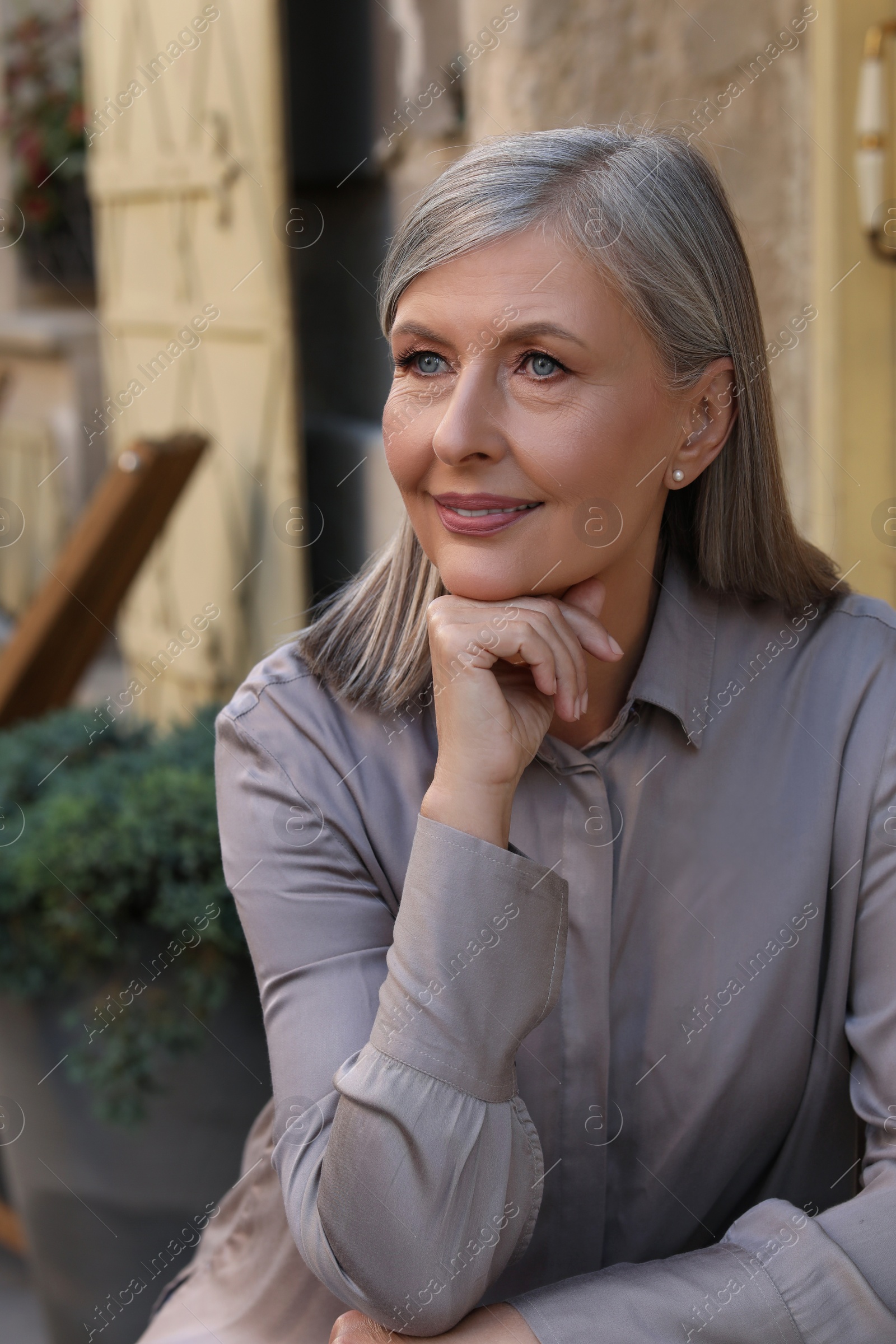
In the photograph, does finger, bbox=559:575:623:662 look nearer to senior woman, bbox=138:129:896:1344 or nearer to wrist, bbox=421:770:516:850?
senior woman, bbox=138:129:896:1344

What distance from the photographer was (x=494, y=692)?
132 cm

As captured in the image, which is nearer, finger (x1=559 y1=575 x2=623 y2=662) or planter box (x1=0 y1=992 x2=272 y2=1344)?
finger (x1=559 y1=575 x2=623 y2=662)

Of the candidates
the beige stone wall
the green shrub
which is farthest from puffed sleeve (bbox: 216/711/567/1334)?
the beige stone wall

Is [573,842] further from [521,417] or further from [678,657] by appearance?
[521,417]

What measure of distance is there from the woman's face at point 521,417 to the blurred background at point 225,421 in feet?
1.15

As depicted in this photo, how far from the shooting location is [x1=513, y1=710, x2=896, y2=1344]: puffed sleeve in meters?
1.17

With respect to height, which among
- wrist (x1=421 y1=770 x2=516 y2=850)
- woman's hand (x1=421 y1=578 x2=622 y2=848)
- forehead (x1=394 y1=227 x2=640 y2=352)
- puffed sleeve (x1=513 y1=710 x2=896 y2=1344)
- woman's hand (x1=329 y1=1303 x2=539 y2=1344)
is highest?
forehead (x1=394 y1=227 x2=640 y2=352)

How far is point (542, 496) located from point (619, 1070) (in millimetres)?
583

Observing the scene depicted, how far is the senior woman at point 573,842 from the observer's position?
3.93 ft

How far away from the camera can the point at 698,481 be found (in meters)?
1.52

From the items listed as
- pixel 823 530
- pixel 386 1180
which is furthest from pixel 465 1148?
pixel 823 530

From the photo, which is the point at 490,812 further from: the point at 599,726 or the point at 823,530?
→ the point at 823,530

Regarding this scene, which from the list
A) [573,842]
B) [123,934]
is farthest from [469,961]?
[123,934]

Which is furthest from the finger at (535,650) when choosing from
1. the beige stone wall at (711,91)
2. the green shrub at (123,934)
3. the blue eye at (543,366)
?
the beige stone wall at (711,91)
